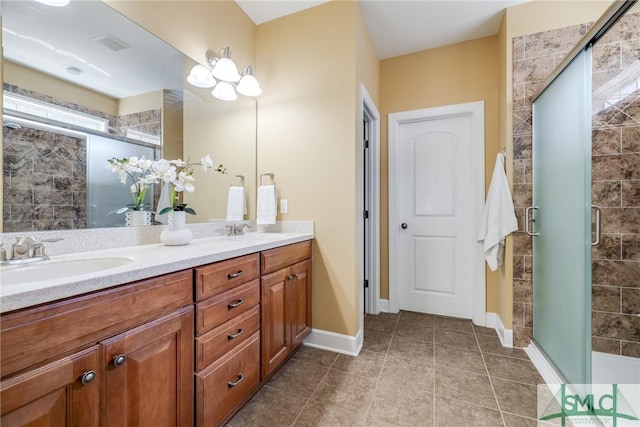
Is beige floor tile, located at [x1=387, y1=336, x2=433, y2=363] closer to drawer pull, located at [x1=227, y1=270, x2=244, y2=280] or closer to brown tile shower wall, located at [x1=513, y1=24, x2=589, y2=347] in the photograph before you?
brown tile shower wall, located at [x1=513, y1=24, x2=589, y2=347]

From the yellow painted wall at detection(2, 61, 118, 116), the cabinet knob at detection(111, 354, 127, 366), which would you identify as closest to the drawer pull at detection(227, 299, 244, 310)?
the cabinet knob at detection(111, 354, 127, 366)

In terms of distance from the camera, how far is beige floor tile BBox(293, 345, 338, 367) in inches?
72.0

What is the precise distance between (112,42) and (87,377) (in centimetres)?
151

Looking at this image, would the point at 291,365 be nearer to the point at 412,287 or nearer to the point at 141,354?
the point at 141,354

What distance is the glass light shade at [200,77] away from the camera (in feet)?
5.78

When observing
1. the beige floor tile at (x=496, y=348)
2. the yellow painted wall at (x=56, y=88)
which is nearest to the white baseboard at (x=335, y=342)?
the beige floor tile at (x=496, y=348)

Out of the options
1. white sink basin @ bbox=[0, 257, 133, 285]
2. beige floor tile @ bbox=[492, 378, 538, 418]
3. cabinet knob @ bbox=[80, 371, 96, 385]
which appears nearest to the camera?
cabinet knob @ bbox=[80, 371, 96, 385]

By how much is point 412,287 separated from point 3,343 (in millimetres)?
2794

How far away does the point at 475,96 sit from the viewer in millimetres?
2480

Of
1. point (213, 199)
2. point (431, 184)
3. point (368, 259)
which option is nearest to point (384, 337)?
point (368, 259)

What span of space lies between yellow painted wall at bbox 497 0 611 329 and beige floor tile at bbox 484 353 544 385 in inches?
11.5

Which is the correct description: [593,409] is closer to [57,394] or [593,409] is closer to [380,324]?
[380,324]

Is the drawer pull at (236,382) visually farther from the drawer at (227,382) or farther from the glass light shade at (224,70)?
the glass light shade at (224,70)

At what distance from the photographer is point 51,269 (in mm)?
979
